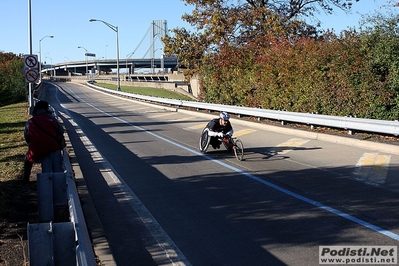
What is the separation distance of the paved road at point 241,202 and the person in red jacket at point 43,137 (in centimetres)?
114

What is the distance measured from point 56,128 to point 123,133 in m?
11.3

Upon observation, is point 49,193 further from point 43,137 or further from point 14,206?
point 43,137

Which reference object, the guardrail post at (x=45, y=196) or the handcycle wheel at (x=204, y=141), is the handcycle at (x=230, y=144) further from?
the guardrail post at (x=45, y=196)

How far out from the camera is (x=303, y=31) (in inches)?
1168

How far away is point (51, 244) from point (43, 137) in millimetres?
4264

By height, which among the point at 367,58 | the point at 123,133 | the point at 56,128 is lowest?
the point at 123,133

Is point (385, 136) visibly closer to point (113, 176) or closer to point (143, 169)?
point (143, 169)

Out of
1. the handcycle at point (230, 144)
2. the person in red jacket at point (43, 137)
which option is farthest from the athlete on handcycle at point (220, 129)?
the person in red jacket at point (43, 137)

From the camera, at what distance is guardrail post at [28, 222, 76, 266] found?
4371mm

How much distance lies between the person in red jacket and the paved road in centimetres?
114

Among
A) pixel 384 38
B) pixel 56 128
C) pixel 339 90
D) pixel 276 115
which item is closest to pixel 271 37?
pixel 276 115

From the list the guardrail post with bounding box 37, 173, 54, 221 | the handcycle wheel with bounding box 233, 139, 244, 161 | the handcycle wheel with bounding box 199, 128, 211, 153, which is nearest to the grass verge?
the guardrail post with bounding box 37, 173, 54, 221

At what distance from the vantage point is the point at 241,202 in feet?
26.8

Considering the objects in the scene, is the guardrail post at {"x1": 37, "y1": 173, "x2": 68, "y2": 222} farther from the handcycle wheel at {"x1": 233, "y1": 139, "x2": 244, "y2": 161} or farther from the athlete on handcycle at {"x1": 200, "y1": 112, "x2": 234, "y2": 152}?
the athlete on handcycle at {"x1": 200, "y1": 112, "x2": 234, "y2": 152}
